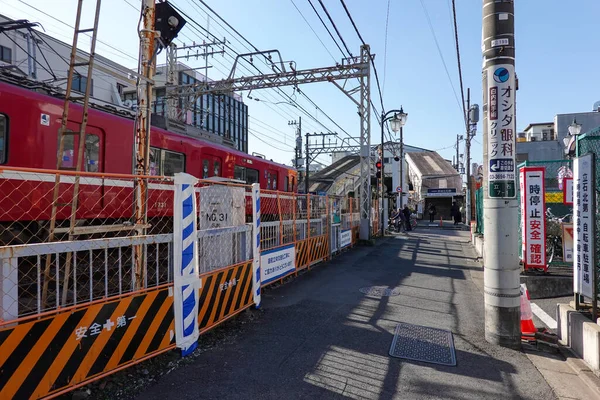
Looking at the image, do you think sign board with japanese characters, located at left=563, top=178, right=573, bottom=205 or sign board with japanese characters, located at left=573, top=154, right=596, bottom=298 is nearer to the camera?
sign board with japanese characters, located at left=573, top=154, right=596, bottom=298

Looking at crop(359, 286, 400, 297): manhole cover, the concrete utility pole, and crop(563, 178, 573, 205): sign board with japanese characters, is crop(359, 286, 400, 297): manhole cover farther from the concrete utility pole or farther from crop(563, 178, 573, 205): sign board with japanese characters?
crop(563, 178, 573, 205): sign board with japanese characters

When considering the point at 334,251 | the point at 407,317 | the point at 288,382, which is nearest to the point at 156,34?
the point at 288,382

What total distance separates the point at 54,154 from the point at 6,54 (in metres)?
17.6

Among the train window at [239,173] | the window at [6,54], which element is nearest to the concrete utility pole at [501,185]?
the train window at [239,173]

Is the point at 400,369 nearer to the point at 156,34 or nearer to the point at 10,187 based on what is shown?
the point at 156,34

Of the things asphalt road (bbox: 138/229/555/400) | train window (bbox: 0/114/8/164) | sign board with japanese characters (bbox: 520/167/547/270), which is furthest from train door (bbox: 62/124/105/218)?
sign board with japanese characters (bbox: 520/167/547/270)

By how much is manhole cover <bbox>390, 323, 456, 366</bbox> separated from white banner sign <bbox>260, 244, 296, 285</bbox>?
8.02 ft

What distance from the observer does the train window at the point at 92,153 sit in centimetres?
675

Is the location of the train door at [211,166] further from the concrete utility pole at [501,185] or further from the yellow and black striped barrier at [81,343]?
the concrete utility pole at [501,185]

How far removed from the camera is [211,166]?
34.7 feet

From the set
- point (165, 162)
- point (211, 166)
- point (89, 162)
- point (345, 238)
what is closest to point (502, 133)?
point (89, 162)

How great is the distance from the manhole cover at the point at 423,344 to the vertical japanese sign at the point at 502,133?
189 centimetres

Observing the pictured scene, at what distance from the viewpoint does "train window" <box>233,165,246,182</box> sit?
11945mm

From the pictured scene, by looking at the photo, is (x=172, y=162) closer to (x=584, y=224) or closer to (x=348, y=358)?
(x=348, y=358)
